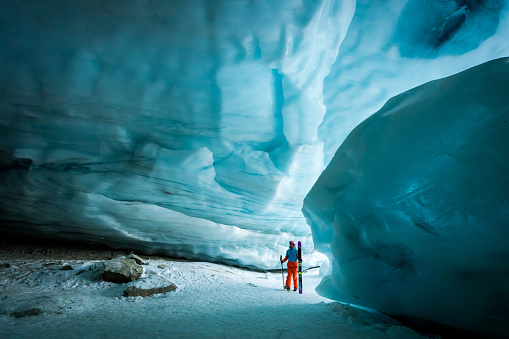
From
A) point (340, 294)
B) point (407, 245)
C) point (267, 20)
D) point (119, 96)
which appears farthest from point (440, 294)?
point (119, 96)

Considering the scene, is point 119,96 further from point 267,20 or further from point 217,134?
point 267,20

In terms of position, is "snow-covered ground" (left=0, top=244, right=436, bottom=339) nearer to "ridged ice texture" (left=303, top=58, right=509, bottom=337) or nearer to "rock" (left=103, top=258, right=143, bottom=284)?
"rock" (left=103, top=258, right=143, bottom=284)

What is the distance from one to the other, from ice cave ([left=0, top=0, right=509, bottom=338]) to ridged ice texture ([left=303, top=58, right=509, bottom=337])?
0.04 feet

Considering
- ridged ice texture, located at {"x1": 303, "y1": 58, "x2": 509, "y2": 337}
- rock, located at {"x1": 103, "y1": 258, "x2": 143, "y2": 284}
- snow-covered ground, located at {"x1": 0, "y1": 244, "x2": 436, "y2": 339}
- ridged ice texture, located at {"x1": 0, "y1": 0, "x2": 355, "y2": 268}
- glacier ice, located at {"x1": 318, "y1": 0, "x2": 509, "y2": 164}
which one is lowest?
snow-covered ground, located at {"x1": 0, "y1": 244, "x2": 436, "y2": 339}

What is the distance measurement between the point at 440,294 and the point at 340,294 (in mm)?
1121

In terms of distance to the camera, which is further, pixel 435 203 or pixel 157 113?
pixel 157 113

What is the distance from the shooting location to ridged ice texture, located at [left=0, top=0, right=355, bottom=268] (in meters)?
3.27

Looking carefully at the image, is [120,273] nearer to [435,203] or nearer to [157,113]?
[157,113]

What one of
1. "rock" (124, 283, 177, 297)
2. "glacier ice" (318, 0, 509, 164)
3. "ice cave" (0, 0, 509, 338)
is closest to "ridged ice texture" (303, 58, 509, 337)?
"ice cave" (0, 0, 509, 338)

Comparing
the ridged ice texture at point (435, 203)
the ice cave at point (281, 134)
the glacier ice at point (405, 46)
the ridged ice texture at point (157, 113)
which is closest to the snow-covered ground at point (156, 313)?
the ridged ice texture at point (435, 203)

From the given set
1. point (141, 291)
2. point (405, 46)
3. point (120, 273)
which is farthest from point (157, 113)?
point (405, 46)

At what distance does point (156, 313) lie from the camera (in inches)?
101

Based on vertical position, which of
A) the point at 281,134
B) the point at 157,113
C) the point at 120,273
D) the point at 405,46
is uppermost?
the point at 405,46

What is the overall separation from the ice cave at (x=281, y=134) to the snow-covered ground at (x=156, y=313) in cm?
56
